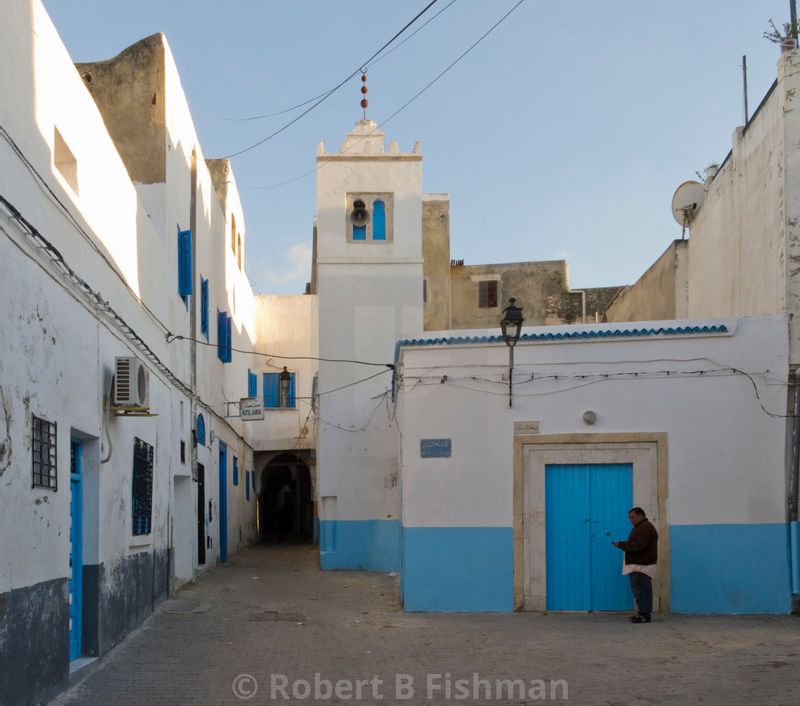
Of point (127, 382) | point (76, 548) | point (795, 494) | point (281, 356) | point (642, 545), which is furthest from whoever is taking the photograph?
point (281, 356)

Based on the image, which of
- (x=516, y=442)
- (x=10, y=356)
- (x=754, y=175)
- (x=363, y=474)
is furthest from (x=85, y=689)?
(x=363, y=474)

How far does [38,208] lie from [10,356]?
1406 millimetres

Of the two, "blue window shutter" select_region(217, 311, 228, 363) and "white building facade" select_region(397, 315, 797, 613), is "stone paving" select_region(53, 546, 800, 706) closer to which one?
"white building facade" select_region(397, 315, 797, 613)

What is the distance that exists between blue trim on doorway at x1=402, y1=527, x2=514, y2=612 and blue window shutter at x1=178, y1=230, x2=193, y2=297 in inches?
212

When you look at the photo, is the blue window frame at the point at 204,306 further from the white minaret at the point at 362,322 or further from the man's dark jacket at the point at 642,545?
the man's dark jacket at the point at 642,545

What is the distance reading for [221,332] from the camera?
20.3 m

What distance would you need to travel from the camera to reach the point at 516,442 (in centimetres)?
1206

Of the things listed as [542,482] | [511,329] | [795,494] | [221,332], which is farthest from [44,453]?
[221,332]

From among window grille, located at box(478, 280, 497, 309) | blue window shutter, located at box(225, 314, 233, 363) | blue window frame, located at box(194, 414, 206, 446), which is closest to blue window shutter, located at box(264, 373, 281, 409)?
window grille, located at box(478, 280, 497, 309)

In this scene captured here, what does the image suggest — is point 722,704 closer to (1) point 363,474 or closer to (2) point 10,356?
(2) point 10,356

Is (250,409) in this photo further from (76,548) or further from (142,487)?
(76,548)

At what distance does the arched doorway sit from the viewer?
35881mm

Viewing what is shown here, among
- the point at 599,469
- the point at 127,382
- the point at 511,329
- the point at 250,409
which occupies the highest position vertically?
the point at 511,329

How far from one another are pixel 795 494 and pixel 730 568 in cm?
119
